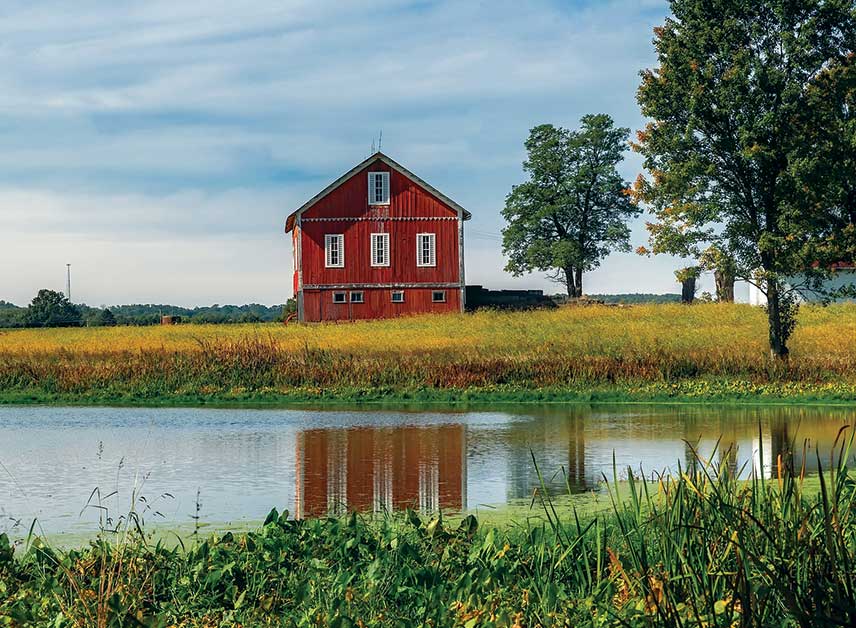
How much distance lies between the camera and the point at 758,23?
33750mm

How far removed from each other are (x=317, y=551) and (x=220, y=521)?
2.98 m

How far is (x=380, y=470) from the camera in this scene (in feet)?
54.0

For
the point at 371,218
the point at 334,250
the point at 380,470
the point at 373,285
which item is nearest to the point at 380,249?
the point at 371,218

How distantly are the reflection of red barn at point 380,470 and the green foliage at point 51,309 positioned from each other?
237 feet

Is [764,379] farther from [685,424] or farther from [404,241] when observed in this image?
[404,241]

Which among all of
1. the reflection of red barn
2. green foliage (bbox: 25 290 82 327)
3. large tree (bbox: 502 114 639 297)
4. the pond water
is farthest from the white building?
green foliage (bbox: 25 290 82 327)

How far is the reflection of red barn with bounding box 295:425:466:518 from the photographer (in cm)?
1361

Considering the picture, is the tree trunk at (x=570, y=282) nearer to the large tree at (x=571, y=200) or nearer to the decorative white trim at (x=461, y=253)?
the large tree at (x=571, y=200)

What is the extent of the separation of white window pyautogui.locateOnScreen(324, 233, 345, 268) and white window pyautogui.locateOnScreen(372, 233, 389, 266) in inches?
66.7

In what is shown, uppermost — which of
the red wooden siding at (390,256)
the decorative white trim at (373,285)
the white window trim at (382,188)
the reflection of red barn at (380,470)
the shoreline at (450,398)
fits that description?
the white window trim at (382,188)

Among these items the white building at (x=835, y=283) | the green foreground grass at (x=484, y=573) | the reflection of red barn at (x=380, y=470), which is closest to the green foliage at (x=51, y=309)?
the white building at (x=835, y=283)

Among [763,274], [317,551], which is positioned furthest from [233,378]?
[317,551]

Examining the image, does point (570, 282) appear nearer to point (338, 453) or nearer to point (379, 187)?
point (379, 187)

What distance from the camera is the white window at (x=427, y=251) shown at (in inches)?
2430
